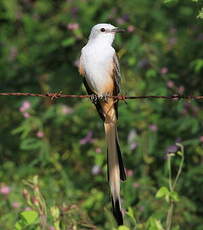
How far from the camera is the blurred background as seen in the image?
5.26 meters

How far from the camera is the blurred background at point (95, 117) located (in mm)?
5258

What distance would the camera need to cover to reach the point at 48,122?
6.56m

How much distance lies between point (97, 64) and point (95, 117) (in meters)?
1.76

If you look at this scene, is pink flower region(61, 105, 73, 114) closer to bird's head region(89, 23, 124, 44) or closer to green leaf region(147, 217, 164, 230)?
bird's head region(89, 23, 124, 44)

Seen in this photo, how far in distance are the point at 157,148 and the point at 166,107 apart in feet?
1.33

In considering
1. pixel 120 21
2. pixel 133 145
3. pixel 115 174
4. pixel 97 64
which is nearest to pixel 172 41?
pixel 120 21

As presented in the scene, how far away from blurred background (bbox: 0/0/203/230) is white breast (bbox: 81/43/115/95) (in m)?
0.84

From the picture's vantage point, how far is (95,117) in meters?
6.10

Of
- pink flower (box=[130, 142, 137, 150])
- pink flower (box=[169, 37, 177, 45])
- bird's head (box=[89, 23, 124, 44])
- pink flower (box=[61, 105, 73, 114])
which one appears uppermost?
pink flower (box=[169, 37, 177, 45])

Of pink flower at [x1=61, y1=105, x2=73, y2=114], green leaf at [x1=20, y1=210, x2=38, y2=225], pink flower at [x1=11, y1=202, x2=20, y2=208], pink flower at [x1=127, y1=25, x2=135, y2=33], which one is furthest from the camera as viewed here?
pink flower at [x1=127, y1=25, x2=135, y2=33]

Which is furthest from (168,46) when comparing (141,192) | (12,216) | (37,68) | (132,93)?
(12,216)

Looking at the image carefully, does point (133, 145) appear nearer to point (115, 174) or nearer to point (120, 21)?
point (120, 21)

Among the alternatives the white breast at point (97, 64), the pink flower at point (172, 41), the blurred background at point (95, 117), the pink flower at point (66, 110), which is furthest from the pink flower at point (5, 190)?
the pink flower at point (172, 41)

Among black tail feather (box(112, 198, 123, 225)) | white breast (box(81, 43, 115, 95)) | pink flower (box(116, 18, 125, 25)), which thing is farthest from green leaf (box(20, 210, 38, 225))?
pink flower (box(116, 18, 125, 25))
